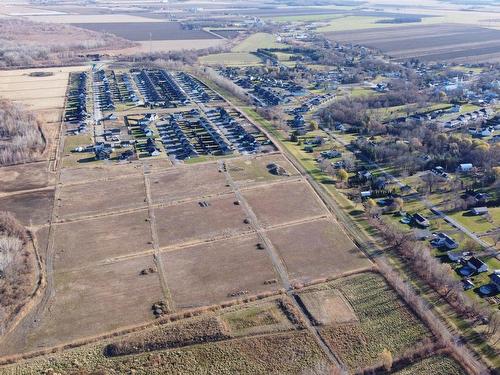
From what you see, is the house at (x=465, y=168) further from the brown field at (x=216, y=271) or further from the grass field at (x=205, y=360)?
the grass field at (x=205, y=360)

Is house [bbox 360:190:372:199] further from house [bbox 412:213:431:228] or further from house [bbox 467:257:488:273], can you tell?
house [bbox 467:257:488:273]

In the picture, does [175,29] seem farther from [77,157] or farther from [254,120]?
[77,157]

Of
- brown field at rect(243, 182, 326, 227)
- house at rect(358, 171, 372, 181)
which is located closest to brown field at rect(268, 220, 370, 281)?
brown field at rect(243, 182, 326, 227)

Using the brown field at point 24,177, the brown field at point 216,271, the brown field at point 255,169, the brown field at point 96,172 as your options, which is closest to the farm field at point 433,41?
the brown field at point 255,169

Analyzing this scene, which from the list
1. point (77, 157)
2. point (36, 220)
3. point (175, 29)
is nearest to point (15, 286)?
point (36, 220)

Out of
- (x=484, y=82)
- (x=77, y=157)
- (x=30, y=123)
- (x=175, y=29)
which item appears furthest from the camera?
(x=175, y=29)

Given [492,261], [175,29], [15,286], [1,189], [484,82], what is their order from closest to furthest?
[15,286]
[492,261]
[1,189]
[484,82]
[175,29]

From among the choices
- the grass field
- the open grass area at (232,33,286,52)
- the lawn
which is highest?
the open grass area at (232,33,286,52)
